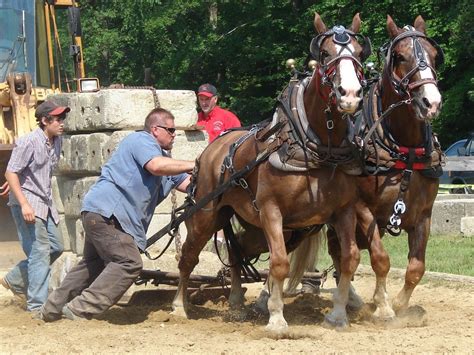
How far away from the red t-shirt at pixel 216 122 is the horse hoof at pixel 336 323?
370cm

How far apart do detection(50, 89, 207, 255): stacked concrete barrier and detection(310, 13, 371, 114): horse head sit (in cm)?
301

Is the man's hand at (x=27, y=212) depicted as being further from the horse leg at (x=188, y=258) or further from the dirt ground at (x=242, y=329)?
the horse leg at (x=188, y=258)

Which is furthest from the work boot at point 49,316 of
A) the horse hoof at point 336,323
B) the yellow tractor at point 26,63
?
the yellow tractor at point 26,63

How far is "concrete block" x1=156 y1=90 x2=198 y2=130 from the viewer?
9.52 meters

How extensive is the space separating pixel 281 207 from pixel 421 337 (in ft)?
4.39

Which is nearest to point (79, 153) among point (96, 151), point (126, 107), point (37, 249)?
point (96, 151)

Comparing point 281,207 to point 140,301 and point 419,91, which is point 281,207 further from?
point 140,301

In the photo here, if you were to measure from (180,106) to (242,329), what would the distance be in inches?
122

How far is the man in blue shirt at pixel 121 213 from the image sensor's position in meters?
7.38

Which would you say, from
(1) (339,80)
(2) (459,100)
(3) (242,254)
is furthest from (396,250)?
(2) (459,100)

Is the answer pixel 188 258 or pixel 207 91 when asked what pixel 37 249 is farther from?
pixel 207 91

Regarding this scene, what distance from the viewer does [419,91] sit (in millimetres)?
6625

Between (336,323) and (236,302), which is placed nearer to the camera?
(336,323)

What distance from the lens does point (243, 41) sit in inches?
1104
